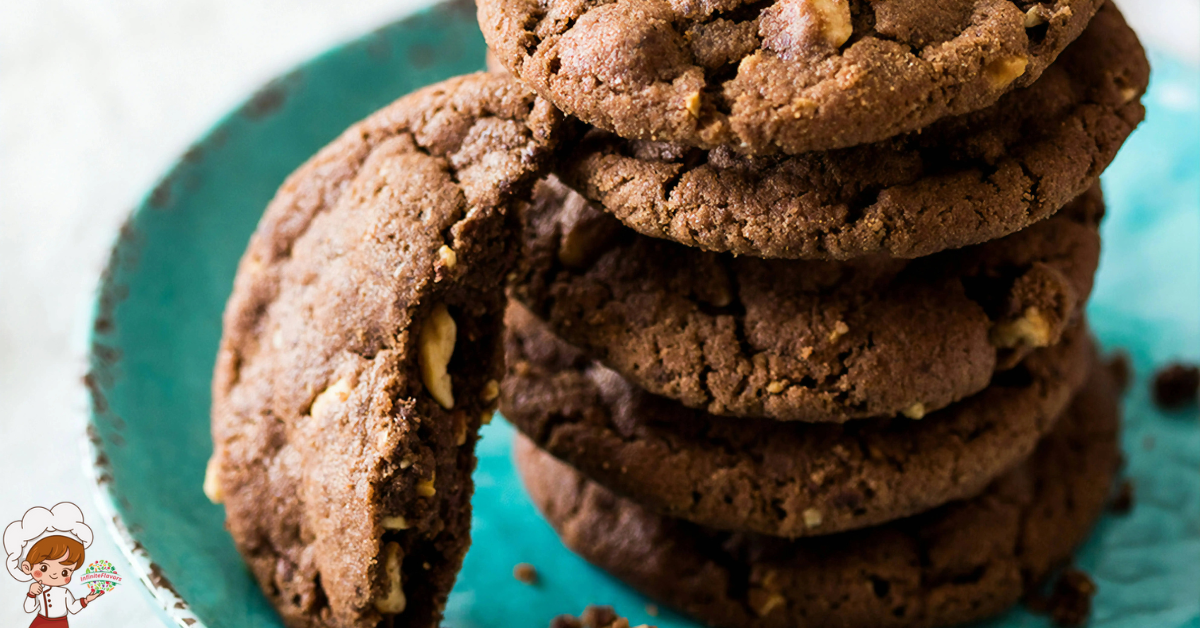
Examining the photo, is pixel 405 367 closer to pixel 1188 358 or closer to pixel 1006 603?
pixel 1006 603

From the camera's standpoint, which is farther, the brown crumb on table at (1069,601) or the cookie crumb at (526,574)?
the cookie crumb at (526,574)

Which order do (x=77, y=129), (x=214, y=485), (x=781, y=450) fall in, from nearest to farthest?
(x=781, y=450) → (x=214, y=485) → (x=77, y=129)

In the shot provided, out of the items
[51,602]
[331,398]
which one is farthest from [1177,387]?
[51,602]

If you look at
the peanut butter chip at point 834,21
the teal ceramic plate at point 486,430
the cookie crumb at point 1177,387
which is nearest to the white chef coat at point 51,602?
the teal ceramic plate at point 486,430

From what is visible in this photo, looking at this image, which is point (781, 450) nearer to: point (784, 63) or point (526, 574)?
point (526, 574)

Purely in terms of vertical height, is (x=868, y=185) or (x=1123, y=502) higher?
(x=868, y=185)

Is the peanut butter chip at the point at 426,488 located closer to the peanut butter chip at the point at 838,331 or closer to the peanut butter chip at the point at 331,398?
the peanut butter chip at the point at 331,398

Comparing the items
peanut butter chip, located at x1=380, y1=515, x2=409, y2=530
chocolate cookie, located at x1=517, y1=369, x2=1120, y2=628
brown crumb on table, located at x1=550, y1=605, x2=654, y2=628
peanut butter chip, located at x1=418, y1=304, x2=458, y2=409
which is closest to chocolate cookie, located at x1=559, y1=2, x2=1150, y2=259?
peanut butter chip, located at x1=418, y1=304, x2=458, y2=409

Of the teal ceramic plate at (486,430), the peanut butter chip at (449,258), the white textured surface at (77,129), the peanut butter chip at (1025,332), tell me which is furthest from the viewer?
the white textured surface at (77,129)
